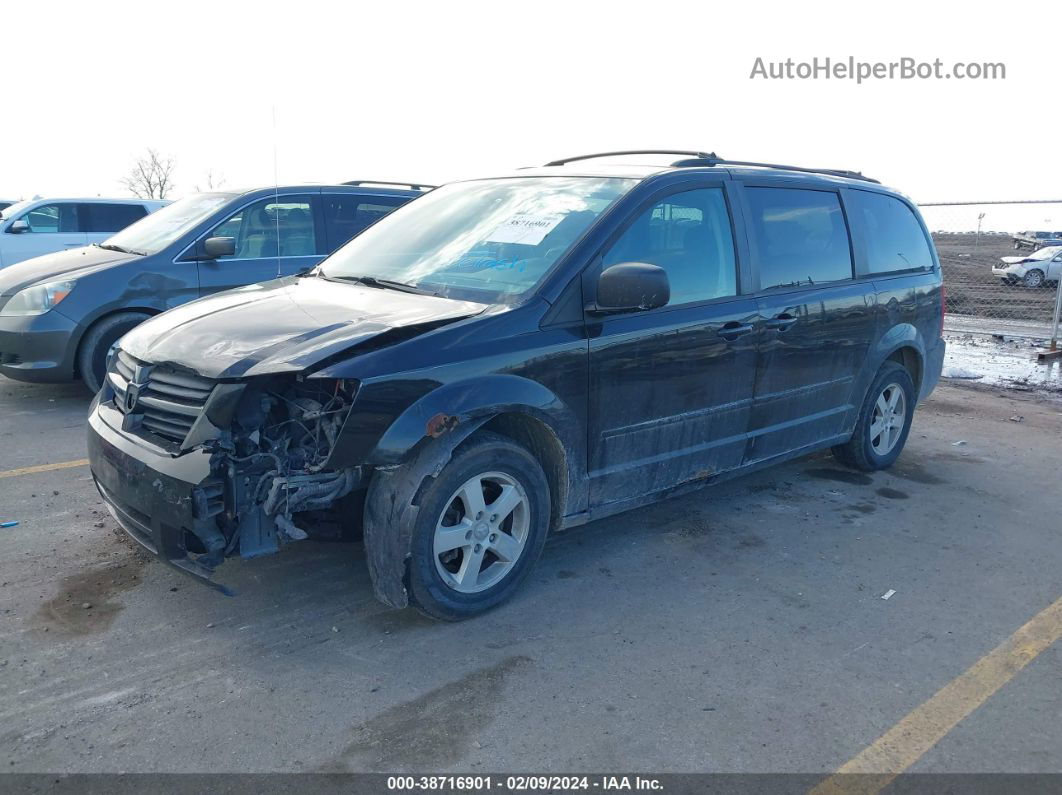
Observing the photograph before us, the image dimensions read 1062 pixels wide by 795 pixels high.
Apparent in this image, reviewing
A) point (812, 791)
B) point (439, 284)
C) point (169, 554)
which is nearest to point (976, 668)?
point (812, 791)

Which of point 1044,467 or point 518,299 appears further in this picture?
point 1044,467

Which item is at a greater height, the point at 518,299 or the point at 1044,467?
the point at 518,299

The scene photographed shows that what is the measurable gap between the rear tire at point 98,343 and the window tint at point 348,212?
6.28 ft

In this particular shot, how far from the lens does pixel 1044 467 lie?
20.9 feet

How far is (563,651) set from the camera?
3441mm

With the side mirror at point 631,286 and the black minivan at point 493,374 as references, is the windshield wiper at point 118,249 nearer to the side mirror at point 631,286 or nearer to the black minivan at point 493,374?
the black minivan at point 493,374

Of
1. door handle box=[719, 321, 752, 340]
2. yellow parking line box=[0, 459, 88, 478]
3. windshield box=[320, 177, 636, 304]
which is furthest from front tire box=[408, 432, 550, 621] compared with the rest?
yellow parking line box=[0, 459, 88, 478]

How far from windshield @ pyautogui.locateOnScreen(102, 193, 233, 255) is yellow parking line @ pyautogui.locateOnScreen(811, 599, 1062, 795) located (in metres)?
6.68

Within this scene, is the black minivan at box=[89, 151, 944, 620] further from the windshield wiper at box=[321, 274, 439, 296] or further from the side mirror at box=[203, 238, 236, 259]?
the side mirror at box=[203, 238, 236, 259]

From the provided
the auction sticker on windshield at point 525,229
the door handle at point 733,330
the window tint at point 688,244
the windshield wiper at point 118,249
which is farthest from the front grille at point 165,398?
the windshield wiper at point 118,249

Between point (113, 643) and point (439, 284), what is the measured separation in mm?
2061

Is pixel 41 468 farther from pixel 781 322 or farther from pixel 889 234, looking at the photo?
pixel 889 234

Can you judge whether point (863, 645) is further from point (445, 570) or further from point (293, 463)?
point (293, 463)

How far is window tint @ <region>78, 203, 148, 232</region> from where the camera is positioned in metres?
13.3
